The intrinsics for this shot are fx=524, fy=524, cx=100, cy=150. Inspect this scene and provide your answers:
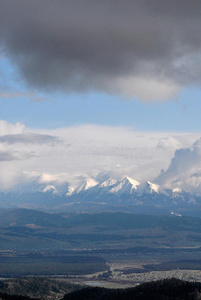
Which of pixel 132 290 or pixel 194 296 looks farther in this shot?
pixel 132 290

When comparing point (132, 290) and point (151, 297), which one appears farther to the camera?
point (132, 290)

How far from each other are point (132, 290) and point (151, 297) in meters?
16.9

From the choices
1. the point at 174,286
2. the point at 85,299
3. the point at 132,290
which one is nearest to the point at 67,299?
the point at 85,299

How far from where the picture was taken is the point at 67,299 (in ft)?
644

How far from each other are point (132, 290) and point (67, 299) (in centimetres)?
2473

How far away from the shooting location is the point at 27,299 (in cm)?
18588

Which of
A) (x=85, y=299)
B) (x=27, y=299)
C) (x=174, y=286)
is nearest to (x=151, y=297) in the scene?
(x=174, y=286)

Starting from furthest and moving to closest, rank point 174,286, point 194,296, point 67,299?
1. point 67,299
2. point 174,286
3. point 194,296

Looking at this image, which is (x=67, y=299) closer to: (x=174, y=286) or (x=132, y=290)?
(x=132, y=290)

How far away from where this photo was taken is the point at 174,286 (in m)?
184

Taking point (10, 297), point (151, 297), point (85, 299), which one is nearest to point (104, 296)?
point (85, 299)

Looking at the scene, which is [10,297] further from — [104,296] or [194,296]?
[194,296]

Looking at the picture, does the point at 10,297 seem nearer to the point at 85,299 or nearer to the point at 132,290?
the point at 85,299

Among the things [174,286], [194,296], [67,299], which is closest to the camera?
[194,296]
